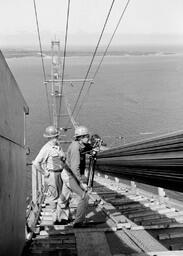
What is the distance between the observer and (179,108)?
281 feet

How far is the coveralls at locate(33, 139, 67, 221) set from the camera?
287 inches

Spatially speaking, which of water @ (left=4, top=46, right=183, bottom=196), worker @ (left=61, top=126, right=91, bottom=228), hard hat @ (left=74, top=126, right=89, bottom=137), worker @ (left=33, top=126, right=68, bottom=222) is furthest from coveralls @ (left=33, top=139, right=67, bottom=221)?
water @ (left=4, top=46, right=183, bottom=196)

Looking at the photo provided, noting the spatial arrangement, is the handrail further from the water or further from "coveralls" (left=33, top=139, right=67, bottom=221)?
the water

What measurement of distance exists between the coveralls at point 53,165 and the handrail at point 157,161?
111 inches

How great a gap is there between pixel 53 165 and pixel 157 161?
4.39m

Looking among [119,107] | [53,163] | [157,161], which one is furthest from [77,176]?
[119,107]

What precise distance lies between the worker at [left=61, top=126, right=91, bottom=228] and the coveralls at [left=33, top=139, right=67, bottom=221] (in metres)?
0.13

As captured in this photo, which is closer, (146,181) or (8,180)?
(8,180)

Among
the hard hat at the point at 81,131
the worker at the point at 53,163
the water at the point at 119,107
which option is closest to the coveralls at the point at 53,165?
the worker at the point at 53,163

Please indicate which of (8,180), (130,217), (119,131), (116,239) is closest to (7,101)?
(8,180)

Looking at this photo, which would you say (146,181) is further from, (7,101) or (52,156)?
(52,156)

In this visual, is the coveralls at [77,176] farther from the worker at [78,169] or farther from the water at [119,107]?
the water at [119,107]

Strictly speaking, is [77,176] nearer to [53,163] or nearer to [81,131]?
[53,163]

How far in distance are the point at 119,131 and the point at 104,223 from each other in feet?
219
